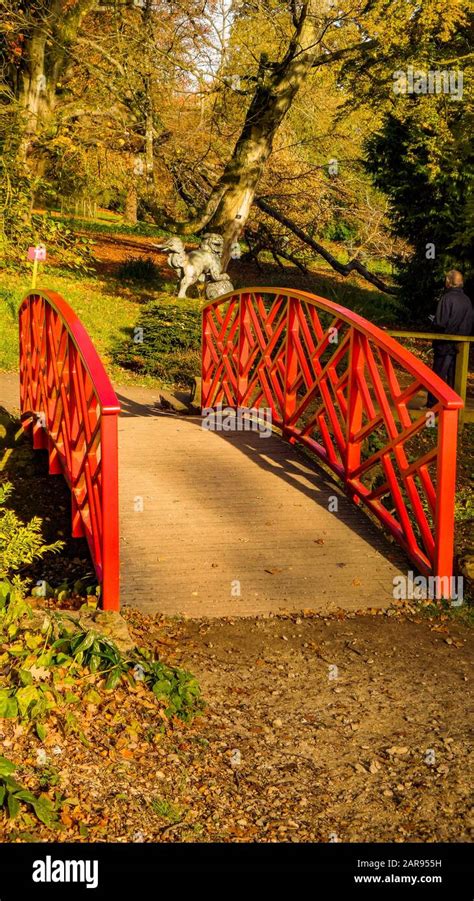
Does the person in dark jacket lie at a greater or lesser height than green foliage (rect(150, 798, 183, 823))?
A: greater

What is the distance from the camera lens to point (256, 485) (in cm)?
928

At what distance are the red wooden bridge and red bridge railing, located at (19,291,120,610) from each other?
16 mm

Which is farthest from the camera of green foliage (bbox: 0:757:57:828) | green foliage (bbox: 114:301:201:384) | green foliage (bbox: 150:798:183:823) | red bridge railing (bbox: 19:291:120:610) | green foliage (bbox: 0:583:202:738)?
green foliage (bbox: 114:301:201:384)

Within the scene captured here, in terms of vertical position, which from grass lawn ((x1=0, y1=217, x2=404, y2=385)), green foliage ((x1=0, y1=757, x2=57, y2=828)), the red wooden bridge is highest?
grass lawn ((x1=0, y1=217, x2=404, y2=385))

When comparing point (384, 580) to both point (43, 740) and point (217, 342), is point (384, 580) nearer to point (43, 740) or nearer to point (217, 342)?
point (43, 740)

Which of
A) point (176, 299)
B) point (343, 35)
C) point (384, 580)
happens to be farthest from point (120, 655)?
point (343, 35)

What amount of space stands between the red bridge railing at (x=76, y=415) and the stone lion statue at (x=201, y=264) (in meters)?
7.25

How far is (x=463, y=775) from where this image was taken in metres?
5.03

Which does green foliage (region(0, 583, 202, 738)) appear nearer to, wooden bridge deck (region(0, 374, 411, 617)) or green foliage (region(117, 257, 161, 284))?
wooden bridge deck (region(0, 374, 411, 617))

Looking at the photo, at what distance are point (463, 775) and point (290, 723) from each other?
98 centimetres

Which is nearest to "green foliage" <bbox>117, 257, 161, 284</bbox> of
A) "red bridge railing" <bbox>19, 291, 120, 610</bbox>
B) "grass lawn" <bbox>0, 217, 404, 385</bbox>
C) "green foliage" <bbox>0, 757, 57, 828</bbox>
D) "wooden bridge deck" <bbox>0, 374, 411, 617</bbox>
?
"grass lawn" <bbox>0, 217, 404, 385</bbox>

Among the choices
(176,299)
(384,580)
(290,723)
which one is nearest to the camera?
(290,723)

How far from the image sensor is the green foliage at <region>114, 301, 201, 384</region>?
650 inches

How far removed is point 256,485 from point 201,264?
10289 mm
